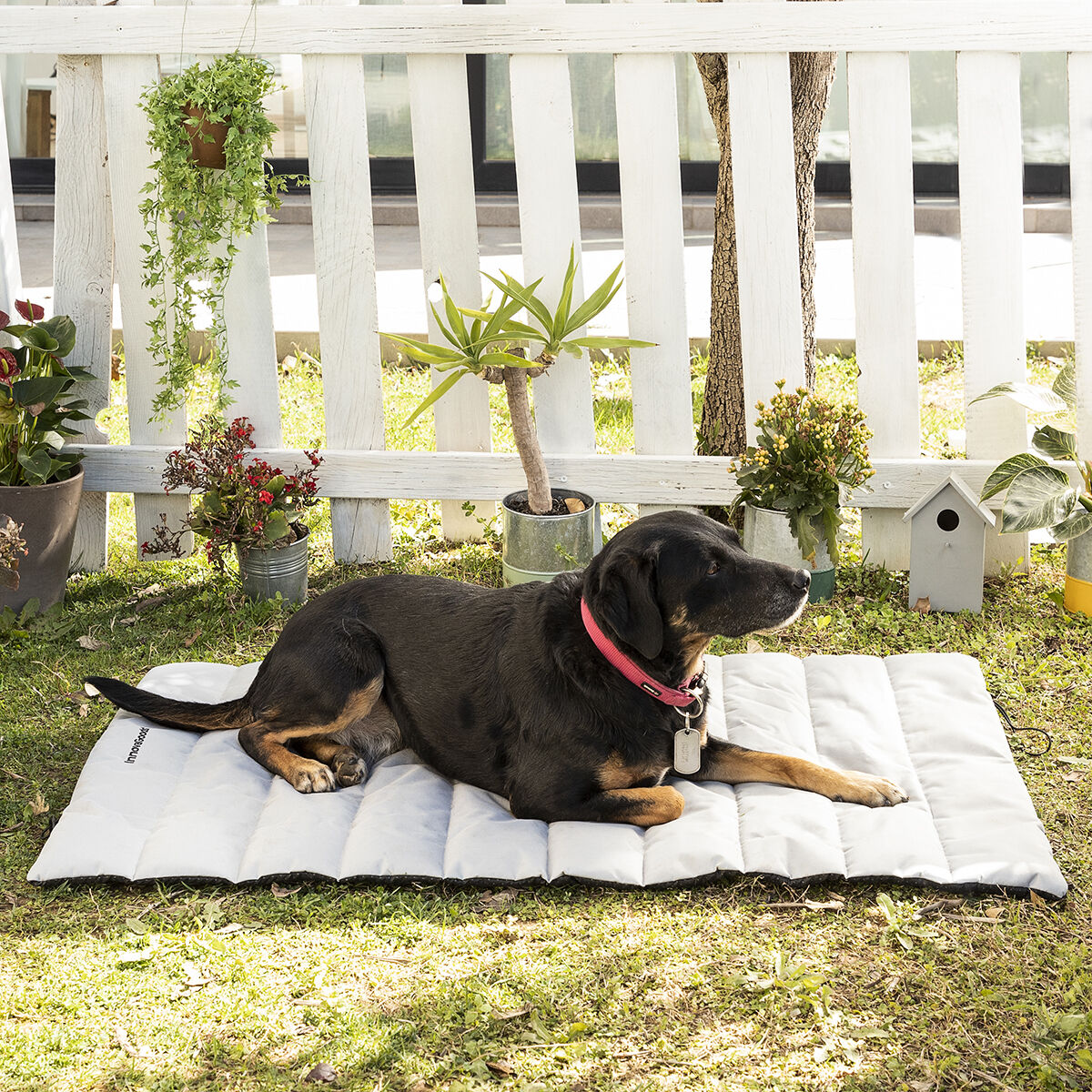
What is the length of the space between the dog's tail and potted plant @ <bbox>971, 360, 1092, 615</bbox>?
2.77 metres

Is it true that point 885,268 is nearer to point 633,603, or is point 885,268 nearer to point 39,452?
point 633,603

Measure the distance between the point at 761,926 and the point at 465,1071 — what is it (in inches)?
34.5

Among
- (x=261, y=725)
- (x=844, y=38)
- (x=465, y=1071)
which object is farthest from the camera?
(x=844, y=38)

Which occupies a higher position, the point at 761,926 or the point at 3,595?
the point at 3,595

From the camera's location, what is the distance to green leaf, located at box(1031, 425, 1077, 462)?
16.6 ft

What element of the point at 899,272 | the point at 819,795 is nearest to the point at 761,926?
the point at 819,795

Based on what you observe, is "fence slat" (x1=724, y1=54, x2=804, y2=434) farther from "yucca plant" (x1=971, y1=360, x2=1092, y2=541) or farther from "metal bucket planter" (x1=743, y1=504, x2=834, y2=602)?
"yucca plant" (x1=971, y1=360, x2=1092, y2=541)

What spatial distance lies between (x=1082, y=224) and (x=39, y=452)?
4.11 meters

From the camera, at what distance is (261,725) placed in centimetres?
392

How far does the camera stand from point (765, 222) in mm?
5203

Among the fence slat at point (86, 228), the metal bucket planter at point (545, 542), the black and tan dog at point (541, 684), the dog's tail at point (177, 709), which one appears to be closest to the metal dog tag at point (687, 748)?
the black and tan dog at point (541, 684)

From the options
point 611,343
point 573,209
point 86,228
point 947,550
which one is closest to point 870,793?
point 947,550

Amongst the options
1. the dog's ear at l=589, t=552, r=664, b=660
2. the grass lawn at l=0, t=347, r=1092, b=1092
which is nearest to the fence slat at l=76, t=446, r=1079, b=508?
the grass lawn at l=0, t=347, r=1092, b=1092

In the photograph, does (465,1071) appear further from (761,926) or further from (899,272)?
(899,272)
